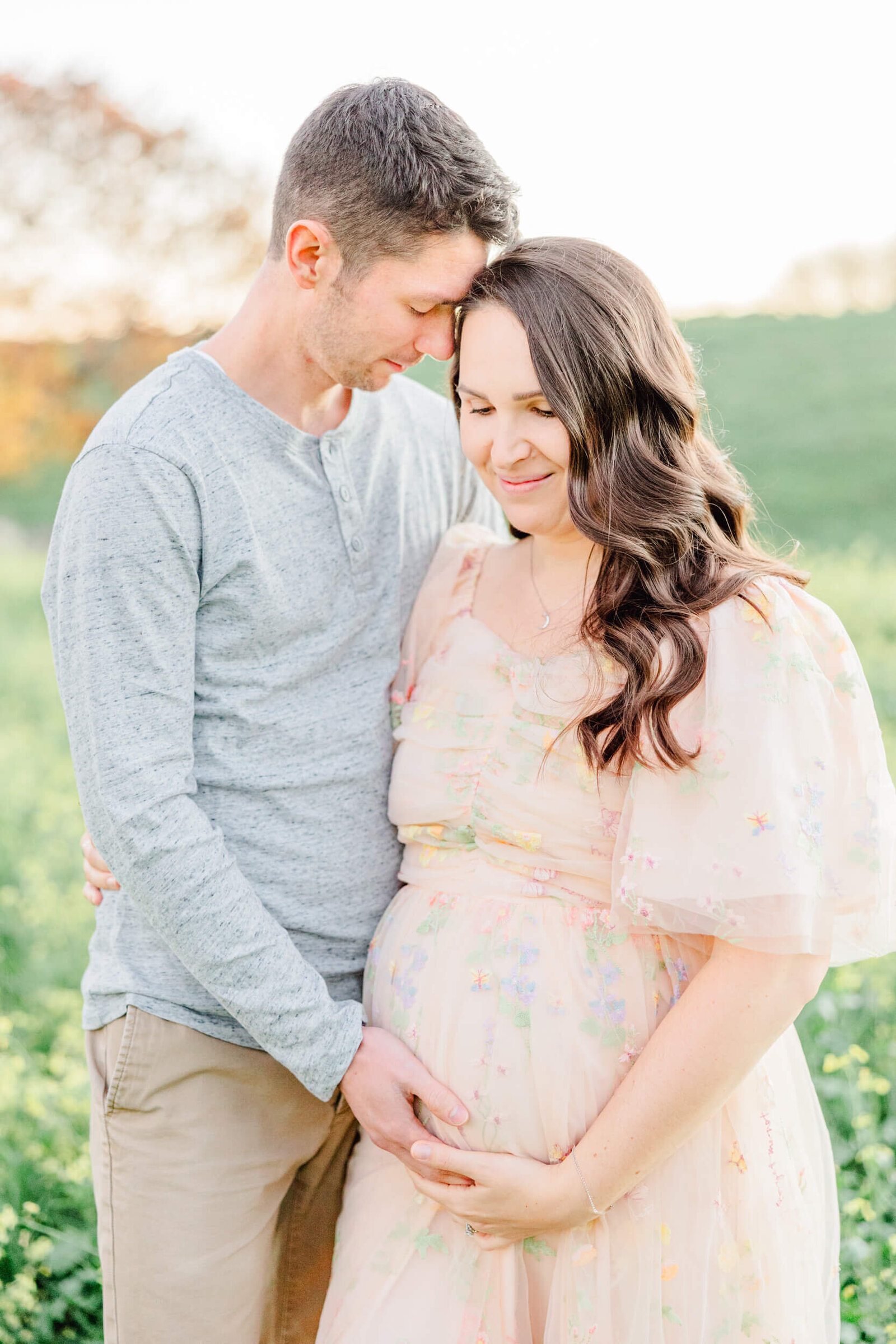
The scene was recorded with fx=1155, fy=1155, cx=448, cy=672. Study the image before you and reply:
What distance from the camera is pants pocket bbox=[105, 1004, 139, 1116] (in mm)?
A: 1988

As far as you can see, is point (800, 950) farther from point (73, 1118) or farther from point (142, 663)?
point (73, 1118)

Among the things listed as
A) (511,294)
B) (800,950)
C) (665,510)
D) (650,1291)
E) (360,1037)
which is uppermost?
(511,294)

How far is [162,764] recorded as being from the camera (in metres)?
1.88

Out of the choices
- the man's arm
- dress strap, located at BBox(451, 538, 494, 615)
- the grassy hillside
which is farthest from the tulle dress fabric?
the grassy hillside

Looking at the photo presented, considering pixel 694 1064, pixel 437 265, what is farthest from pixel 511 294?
pixel 694 1064

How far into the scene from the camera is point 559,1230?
177cm

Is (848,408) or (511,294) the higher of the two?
(511,294)

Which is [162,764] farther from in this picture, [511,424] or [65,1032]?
[65,1032]

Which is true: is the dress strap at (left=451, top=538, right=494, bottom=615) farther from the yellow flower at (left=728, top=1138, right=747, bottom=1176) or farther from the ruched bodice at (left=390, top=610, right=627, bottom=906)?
the yellow flower at (left=728, top=1138, right=747, bottom=1176)

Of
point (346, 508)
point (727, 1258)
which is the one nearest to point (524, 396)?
point (346, 508)

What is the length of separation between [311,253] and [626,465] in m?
0.70

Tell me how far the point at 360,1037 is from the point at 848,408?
13.1m

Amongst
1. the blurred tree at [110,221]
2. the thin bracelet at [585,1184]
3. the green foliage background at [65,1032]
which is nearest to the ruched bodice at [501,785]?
the thin bracelet at [585,1184]

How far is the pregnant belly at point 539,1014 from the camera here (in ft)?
5.89
